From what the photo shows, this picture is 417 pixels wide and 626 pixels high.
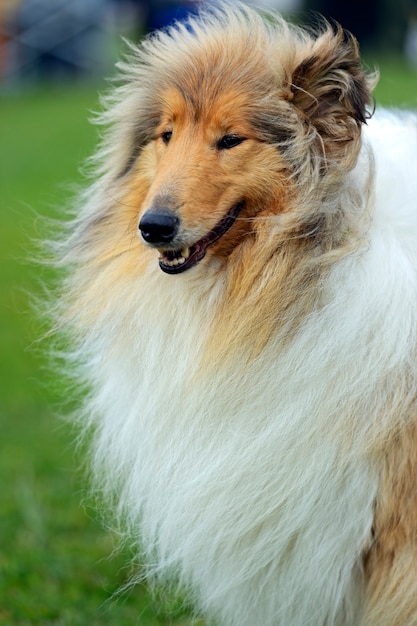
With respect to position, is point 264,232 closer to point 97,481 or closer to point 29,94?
point 97,481

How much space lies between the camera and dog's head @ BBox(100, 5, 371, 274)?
2.71 m

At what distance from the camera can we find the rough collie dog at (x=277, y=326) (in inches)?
106

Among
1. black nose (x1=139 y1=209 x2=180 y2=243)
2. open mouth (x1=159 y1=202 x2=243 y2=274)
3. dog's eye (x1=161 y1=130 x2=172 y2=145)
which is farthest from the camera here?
dog's eye (x1=161 y1=130 x2=172 y2=145)

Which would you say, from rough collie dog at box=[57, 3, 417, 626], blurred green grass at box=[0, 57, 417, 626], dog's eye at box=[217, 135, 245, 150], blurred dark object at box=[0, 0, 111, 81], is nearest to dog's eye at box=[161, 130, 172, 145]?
rough collie dog at box=[57, 3, 417, 626]

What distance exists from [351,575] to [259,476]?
44cm

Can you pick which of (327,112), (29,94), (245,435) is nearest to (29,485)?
(245,435)

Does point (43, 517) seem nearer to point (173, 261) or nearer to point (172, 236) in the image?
point (173, 261)

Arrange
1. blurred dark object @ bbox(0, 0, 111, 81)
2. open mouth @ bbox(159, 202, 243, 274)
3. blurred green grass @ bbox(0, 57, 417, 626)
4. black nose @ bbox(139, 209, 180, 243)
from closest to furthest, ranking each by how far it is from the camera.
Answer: black nose @ bbox(139, 209, 180, 243) → open mouth @ bbox(159, 202, 243, 274) → blurred green grass @ bbox(0, 57, 417, 626) → blurred dark object @ bbox(0, 0, 111, 81)

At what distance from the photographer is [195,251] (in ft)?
9.08

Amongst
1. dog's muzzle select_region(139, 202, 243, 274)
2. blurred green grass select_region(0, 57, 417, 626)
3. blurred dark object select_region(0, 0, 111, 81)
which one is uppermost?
blurred dark object select_region(0, 0, 111, 81)

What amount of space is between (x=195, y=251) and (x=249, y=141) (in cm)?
37

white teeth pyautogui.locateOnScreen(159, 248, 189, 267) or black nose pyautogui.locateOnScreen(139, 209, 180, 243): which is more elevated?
black nose pyautogui.locateOnScreen(139, 209, 180, 243)

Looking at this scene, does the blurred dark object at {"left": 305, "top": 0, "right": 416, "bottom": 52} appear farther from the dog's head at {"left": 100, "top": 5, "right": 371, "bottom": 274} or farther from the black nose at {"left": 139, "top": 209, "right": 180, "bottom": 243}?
the black nose at {"left": 139, "top": 209, "right": 180, "bottom": 243}

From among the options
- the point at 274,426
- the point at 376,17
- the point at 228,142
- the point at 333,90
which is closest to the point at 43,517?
the point at 274,426
